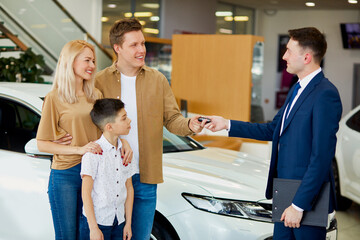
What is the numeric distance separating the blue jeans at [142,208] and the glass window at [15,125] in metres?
1.16

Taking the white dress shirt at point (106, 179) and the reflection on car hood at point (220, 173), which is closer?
the white dress shirt at point (106, 179)

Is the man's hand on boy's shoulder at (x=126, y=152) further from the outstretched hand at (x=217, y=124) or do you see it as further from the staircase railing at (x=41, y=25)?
the staircase railing at (x=41, y=25)

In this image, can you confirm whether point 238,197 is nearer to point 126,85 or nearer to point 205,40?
point 126,85

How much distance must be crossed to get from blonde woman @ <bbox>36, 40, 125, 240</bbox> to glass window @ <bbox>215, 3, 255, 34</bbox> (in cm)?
1250

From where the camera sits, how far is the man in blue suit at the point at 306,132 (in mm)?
2385

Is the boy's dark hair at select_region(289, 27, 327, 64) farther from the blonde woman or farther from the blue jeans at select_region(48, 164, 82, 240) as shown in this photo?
the blue jeans at select_region(48, 164, 82, 240)

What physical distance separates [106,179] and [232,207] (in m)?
1.06

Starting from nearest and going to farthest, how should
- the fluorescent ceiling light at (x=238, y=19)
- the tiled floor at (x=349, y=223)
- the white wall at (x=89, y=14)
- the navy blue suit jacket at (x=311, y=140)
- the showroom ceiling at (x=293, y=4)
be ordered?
the navy blue suit jacket at (x=311, y=140)
the tiled floor at (x=349, y=223)
the white wall at (x=89, y=14)
the showroom ceiling at (x=293, y=4)
the fluorescent ceiling light at (x=238, y=19)

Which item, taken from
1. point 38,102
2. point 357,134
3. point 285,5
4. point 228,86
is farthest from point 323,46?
point 285,5

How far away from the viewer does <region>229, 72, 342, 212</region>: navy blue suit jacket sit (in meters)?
2.38

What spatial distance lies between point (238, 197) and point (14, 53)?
6811 mm

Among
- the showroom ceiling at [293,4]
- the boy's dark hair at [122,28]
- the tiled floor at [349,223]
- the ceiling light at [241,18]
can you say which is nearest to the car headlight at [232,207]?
the boy's dark hair at [122,28]

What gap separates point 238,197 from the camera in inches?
129

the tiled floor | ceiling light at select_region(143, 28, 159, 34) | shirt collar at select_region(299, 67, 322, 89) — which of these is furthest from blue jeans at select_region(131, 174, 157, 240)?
ceiling light at select_region(143, 28, 159, 34)
